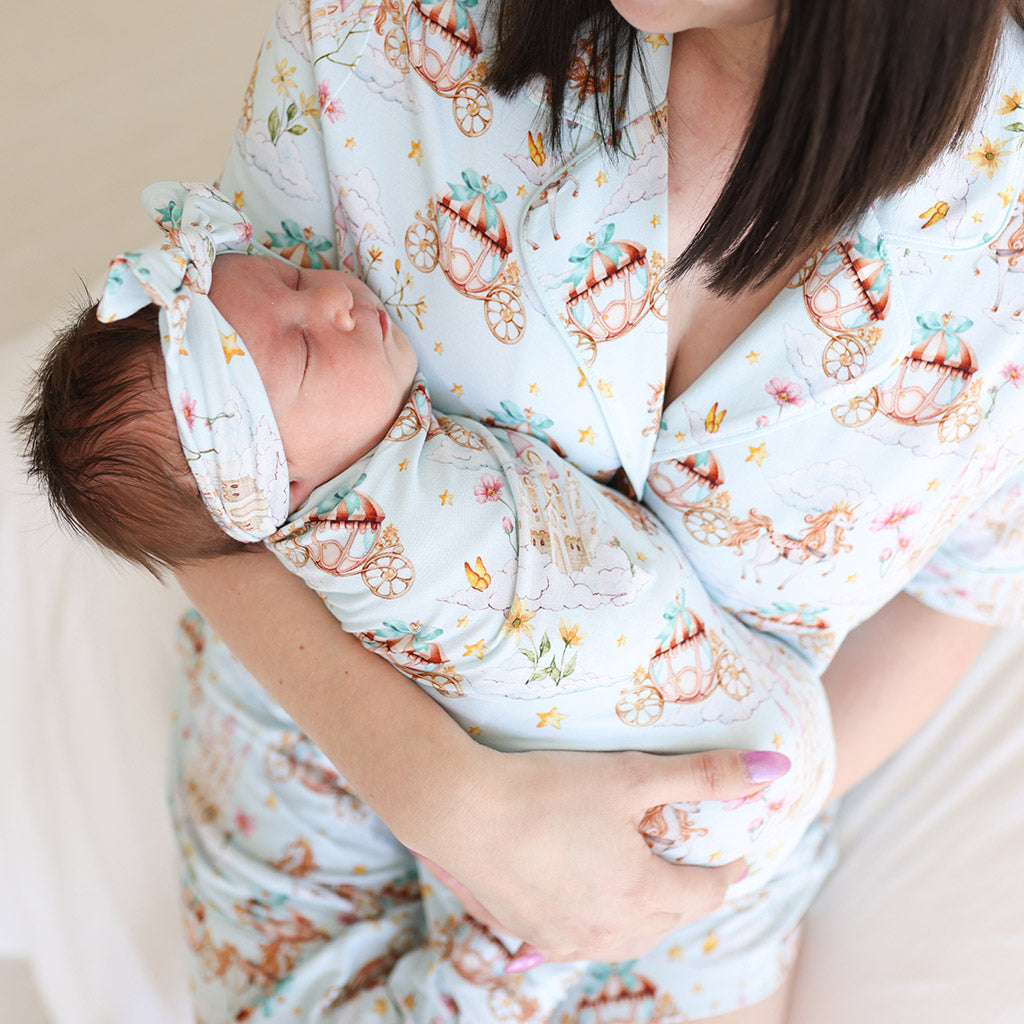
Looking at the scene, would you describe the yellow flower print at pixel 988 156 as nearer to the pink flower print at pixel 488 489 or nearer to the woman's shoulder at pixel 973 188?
the woman's shoulder at pixel 973 188

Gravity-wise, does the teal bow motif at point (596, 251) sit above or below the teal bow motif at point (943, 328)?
above

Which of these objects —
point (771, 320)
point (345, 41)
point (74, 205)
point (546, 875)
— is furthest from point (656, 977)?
point (74, 205)

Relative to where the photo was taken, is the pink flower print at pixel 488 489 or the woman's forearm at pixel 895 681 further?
the woman's forearm at pixel 895 681

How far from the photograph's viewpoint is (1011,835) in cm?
131

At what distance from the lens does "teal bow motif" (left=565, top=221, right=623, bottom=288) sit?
0.92 m

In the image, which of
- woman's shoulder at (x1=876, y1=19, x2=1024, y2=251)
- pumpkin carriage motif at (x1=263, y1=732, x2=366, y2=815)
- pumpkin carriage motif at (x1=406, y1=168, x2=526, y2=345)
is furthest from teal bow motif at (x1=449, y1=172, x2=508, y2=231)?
pumpkin carriage motif at (x1=263, y1=732, x2=366, y2=815)

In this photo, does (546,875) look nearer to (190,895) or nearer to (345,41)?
(190,895)

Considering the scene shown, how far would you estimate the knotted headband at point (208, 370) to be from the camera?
87 cm

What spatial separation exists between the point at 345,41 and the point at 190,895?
3.47 ft

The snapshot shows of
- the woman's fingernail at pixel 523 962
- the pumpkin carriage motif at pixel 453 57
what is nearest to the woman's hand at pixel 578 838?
the woman's fingernail at pixel 523 962

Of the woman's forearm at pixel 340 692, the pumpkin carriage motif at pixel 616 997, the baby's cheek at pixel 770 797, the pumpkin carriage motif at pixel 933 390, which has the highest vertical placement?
the pumpkin carriage motif at pixel 933 390

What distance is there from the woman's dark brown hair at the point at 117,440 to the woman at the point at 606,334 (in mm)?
140

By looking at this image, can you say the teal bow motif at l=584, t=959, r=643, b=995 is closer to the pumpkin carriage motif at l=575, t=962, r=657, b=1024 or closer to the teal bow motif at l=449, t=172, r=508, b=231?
the pumpkin carriage motif at l=575, t=962, r=657, b=1024

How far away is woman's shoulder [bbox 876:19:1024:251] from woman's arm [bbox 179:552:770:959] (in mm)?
539
